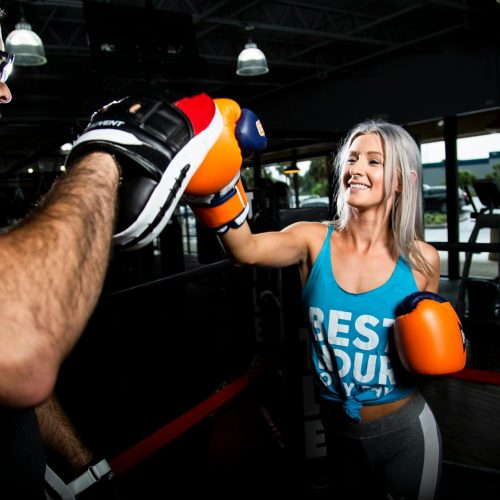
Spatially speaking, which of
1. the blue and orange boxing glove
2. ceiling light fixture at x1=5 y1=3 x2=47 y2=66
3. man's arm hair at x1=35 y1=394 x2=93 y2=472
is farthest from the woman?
ceiling light fixture at x1=5 y1=3 x2=47 y2=66

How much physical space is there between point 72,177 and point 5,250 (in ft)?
0.53

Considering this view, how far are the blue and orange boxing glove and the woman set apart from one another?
0.11m

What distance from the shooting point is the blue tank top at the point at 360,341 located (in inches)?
48.6

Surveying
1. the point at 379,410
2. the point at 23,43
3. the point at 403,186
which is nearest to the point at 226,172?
the point at 403,186

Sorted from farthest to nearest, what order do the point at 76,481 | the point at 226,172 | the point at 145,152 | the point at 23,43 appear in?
the point at 23,43 < the point at 76,481 < the point at 226,172 < the point at 145,152

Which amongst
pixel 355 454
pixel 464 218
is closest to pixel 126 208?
pixel 355 454

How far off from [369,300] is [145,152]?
824 mm

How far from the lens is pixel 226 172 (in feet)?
2.89

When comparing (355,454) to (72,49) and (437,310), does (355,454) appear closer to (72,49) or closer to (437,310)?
(437,310)

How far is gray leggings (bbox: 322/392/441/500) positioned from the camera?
48.9 inches

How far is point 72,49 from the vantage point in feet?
19.7

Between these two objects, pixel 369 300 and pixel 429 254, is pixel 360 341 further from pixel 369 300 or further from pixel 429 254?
pixel 429 254

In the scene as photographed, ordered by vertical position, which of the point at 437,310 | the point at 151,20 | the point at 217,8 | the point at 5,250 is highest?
the point at 217,8

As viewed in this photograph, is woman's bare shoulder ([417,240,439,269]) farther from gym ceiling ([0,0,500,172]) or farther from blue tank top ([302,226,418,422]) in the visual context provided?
gym ceiling ([0,0,500,172])
